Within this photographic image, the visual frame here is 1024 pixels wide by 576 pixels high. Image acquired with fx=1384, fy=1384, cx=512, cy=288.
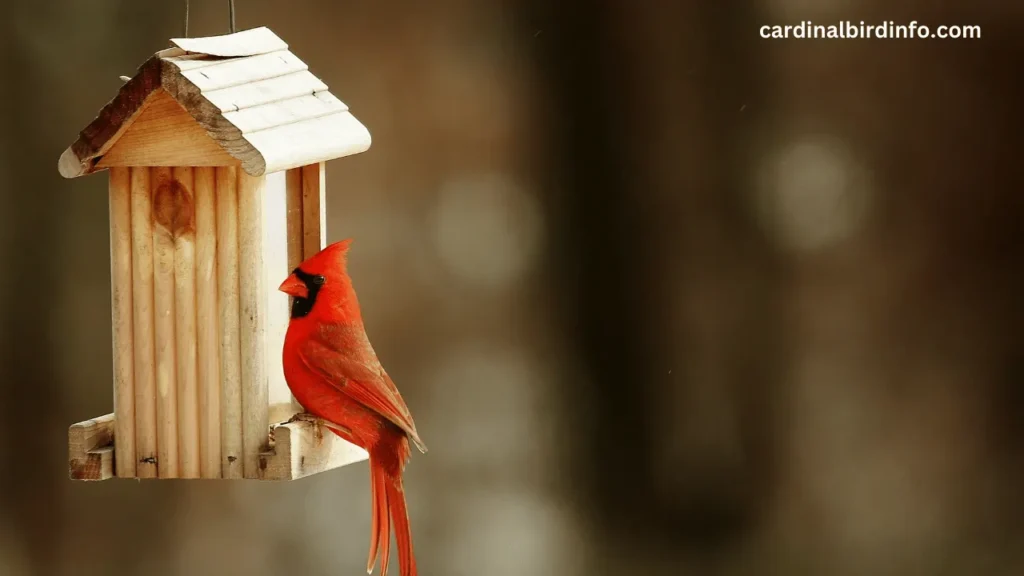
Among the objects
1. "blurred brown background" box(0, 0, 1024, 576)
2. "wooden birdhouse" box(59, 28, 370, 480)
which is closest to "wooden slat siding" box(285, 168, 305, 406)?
"wooden birdhouse" box(59, 28, 370, 480)

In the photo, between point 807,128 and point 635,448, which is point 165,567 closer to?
point 635,448

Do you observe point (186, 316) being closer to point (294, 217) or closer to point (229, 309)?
point (229, 309)

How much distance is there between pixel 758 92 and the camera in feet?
15.4

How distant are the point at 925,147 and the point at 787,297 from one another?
0.69 metres

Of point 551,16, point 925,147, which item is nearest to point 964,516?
point 925,147

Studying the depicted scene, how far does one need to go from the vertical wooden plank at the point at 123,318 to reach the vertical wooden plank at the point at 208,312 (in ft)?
0.41

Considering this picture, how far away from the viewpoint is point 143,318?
236cm

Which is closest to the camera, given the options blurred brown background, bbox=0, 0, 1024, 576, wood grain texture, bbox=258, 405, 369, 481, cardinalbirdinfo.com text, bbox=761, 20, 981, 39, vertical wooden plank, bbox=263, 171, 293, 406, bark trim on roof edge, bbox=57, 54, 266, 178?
A: bark trim on roof edge, bbox=57, 54, 266, 178

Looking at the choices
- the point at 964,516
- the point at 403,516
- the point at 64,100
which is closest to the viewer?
the point at 403,516

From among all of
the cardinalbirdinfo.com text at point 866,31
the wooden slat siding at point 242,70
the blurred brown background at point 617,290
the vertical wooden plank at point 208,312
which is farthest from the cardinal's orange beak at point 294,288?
the cardinalbirdinfo.com text at point 866,31

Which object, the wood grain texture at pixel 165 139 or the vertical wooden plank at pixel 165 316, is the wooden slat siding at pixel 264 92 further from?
the vertical wooden plank at pixel 165 316

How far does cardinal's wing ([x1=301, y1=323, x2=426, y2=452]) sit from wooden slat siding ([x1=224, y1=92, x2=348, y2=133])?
1.15 ft

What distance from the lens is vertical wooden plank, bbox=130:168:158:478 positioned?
235 centimetres

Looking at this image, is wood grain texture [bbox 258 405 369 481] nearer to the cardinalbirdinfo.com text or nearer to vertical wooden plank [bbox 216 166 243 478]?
vertical wooden plank [bbox 216 166 243 478]
